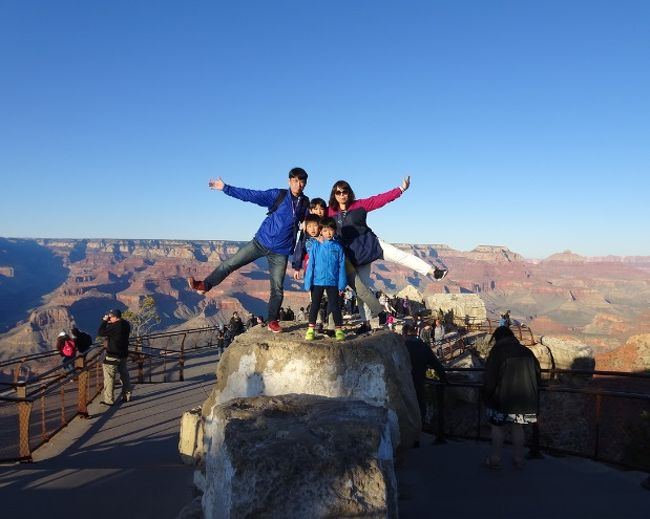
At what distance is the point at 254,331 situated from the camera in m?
4.80

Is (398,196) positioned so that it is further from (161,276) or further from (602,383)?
(161,276)

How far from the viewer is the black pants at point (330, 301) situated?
4.66m

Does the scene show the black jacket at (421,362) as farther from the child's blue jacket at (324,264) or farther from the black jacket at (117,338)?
the black jacket at (117,338)

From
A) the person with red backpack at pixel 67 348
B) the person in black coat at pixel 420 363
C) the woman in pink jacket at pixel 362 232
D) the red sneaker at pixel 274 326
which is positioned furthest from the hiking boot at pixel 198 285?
the person with red backpack at pixel 67 348

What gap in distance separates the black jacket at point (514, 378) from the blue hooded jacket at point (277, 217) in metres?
2.53

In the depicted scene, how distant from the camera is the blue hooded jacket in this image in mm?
5176

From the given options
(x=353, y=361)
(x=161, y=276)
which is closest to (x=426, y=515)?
(x=353, y=361)

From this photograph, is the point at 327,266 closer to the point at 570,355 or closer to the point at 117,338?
the point at 117,338

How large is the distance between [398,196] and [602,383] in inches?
629

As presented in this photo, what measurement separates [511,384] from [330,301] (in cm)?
201

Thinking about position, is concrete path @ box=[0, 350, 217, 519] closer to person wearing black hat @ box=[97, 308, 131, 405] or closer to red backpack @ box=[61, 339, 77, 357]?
person wearing black hat @ box=[97, 308, 131, 405]

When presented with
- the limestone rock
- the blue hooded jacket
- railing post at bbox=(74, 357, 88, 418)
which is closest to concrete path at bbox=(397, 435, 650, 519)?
the blue hooded jacket

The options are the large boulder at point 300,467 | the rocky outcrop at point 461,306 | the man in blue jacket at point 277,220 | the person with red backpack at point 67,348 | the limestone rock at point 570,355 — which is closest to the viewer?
the large boulder at point 300,467

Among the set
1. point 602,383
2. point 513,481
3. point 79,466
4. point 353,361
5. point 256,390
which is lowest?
point 602,383
